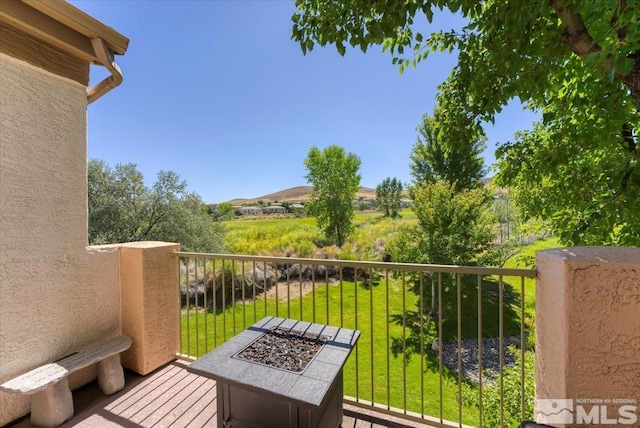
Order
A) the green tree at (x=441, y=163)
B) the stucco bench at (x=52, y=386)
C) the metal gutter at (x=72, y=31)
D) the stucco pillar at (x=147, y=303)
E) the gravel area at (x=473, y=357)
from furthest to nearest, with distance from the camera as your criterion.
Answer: the green tree at (x=441, y=163)
the gravel area at (x=473, y=357)
the stucco pillar at (x=147, y=303)
the metal gutter at (x=72, y=31)
the stucco bench at (x=52, y=386)

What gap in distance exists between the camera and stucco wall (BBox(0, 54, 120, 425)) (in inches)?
77.5

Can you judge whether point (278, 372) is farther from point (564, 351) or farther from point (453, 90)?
point (453, 90)

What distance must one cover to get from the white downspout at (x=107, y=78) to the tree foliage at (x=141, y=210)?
6.53 meters

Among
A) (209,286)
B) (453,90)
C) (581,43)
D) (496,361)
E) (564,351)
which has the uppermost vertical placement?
(453,90)

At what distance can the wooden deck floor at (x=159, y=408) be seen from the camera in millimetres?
1990

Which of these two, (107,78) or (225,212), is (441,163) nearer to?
(107,78)

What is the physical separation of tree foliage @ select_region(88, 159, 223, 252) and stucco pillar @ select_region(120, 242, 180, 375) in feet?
20.2

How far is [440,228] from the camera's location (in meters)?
7.52

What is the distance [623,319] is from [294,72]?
8.00m

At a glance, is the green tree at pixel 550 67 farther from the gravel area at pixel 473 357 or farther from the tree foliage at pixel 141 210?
the tree foliage at pixel 141 210

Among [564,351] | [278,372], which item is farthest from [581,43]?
[278,372]

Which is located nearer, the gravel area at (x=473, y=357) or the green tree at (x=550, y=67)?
the green tree at (x=550, y=67)

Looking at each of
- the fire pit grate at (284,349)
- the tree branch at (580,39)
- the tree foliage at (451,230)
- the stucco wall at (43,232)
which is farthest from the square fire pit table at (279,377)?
the tree foliage at (451,230)

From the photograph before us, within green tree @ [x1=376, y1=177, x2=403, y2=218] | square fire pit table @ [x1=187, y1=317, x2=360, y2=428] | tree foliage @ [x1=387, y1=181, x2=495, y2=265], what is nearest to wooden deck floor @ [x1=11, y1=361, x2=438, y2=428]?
square fire pit table @ [x1=187, y1=317, x2=360, y2=428]
